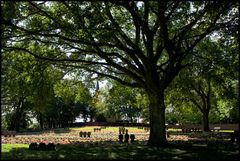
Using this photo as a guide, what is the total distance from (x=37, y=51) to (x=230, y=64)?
13.5 metres

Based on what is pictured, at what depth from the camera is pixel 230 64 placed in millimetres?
24844

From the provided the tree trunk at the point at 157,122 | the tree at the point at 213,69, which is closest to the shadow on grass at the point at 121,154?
the tree trunk at the point at 157,122

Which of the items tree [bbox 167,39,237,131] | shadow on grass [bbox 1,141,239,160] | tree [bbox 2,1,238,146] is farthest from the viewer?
tree [bbox 167,39,237,131]

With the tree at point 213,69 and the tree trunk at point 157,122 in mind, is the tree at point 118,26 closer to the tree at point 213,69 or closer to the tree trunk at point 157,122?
the tree trunk at point 157,122

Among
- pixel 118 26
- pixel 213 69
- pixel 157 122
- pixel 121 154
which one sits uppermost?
pixel 118 26

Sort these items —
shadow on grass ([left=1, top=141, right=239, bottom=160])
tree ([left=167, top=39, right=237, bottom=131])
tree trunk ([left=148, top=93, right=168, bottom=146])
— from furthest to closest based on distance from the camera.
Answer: tree trunk ([left=148, top=93, right=168, bottom=146]), tree ([left=167, top=39, right=237, bottom=131]), shadow on grass ([left=1, top=141, right=239, bottom=160])

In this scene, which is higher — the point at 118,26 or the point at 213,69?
the point at 118,26

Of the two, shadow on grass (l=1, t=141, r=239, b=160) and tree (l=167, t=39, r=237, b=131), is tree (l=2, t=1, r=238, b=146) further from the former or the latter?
shadow on grass (l=1, t=141, r=239, b=160)

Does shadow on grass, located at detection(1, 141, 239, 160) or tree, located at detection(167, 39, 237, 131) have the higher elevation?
tree, located at detection(167, 39, 237, 131)

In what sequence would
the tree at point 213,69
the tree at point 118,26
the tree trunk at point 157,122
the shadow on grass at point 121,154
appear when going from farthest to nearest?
the tree trunk at point 157,122, the tree at point 213,69, the tree at point 118,26, the shadow on grass at point 121,154

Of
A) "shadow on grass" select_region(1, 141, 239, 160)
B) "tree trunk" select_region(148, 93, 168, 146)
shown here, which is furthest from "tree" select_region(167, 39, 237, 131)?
"shadow on grass" select_region(1, 141, 239, 160)

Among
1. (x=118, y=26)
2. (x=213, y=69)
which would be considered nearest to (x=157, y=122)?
(x=213, y=69)

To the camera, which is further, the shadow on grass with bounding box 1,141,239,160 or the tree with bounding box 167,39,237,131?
the tree with bounding box 167,39,237,131

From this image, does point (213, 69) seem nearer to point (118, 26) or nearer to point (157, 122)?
point (157, 122)
